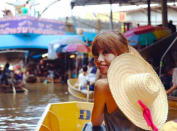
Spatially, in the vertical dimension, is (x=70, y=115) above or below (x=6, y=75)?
above

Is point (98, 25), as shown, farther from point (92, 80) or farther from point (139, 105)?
point (139, 105)

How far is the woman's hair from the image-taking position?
2654mm

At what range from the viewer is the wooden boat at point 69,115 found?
4.81m

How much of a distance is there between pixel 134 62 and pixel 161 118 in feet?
1.47

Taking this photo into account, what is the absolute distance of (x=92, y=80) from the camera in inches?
468

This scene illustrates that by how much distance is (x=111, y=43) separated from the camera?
2.65 meters

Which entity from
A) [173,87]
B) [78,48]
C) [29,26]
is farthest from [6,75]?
[173,87]

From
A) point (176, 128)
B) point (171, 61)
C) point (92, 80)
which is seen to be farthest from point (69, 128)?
point (171, 61)

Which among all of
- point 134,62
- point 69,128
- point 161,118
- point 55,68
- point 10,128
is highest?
point 134,62

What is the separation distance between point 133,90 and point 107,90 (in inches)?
9.2

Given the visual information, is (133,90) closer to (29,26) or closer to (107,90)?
(107,90)

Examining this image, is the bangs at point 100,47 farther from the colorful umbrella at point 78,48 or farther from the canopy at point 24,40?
the canopy at point 24,40

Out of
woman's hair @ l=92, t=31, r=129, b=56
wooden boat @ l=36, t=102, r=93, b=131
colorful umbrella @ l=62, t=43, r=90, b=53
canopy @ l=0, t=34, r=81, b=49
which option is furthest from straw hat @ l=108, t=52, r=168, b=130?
canopy @ l=0, t=34, r=81, b=49

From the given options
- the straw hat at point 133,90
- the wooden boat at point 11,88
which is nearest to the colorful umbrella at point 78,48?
the wooden boat at point 11,88
